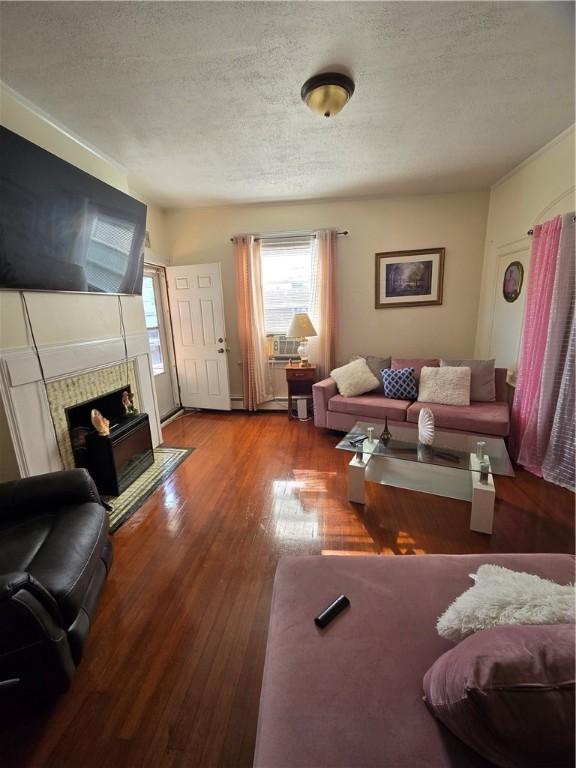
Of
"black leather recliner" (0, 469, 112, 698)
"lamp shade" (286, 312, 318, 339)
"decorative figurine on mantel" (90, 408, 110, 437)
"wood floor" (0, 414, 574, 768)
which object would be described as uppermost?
"lamp shade" (286, 312, 318, 339)

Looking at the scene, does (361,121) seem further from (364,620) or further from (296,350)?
(364,620)

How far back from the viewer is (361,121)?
79.8 inches

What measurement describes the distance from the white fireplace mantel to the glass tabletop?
194cm

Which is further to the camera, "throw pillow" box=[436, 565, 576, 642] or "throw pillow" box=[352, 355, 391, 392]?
"throw pillow" box=[352, 355, 391, 392]

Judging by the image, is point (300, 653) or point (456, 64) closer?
point (300, 653)

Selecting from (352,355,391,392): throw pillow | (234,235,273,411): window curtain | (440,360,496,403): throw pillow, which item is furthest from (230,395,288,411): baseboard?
(440,360,496,403): throw pillow

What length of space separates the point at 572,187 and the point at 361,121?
157 cm

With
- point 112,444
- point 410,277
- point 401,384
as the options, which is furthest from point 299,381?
point 112,444

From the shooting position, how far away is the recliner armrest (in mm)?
982

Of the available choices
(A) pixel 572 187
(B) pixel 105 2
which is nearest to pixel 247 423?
(B) pixel 105 2

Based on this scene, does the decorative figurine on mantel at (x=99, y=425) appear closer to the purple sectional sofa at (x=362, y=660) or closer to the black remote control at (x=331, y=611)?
the purple sectional sofa at (x=362, y=660)

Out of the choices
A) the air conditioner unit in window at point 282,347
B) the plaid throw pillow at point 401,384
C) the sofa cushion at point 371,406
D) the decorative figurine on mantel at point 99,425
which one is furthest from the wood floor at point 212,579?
the air conditioner unit in window at point 282,347

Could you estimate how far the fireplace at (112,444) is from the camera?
2.24 m

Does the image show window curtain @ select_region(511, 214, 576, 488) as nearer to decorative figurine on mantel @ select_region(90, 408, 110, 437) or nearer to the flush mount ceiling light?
the flush mount ceiling light
